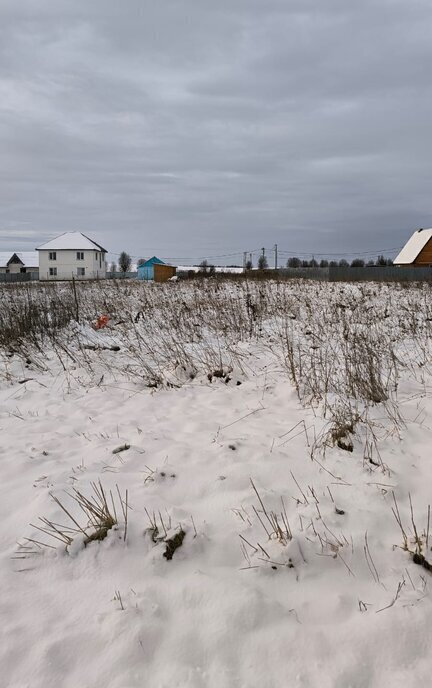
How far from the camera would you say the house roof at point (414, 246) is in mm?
42469

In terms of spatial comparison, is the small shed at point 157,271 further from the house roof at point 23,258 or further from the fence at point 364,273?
the house roof at point 23,258

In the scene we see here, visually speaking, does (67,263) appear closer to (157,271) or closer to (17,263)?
(17,263)

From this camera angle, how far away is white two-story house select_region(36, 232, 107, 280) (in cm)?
6069

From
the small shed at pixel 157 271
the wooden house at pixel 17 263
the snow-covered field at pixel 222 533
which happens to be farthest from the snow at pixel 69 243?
the snow-covered field at pixel 222 533

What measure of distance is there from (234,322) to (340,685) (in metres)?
6.40

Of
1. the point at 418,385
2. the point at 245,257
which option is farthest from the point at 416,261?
the point at 418,385

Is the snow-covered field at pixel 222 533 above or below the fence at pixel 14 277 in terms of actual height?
below

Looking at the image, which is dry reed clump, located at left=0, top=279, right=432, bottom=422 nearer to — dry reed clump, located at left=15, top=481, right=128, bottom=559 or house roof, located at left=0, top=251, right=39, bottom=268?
dry reed clump, located at left=15, top=481, right=128, bottom=559

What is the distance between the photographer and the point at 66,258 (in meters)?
60.9

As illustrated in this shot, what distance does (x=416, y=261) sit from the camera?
42.6 meters

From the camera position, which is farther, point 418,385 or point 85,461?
point 418,385

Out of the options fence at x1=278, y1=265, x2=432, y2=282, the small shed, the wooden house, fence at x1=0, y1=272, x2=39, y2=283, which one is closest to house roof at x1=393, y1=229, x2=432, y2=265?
fence at x1=278, y1=265, x2=432, y2=282

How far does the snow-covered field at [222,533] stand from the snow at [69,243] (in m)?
61.3

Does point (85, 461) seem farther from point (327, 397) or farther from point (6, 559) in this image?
point (327, 397)
